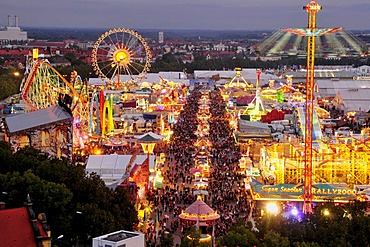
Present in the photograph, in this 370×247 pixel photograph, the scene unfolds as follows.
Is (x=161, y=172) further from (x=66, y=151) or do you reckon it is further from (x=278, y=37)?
(x=278, y=37)

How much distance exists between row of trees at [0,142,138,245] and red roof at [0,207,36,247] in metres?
3.43

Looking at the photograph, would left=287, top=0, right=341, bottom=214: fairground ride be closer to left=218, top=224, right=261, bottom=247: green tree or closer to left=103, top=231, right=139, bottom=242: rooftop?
left=218, top=224, right=261, bottom=247: green tree

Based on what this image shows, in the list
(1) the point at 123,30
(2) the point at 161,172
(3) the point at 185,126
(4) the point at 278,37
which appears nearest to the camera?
(2) the point at 161,172

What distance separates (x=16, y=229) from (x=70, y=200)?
469 cm

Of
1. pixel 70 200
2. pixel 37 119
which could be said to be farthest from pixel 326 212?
pixel 37 119

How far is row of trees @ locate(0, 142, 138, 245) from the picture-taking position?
21281 mm

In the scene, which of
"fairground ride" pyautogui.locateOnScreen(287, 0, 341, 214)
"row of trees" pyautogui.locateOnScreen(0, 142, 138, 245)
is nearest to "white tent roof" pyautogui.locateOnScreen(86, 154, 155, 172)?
"row of trees" pyautogui.locateOnScreen(0, 142, 138, 245)

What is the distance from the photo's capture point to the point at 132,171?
1182 inches

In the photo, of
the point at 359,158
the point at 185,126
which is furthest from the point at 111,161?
the point at 185,126

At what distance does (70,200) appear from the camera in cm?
2183

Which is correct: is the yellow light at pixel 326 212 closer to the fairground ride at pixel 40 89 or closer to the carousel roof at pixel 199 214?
the carousel roof at pixel 199 214

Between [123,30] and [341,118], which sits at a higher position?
[123,30]

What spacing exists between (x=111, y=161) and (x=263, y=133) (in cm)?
1541

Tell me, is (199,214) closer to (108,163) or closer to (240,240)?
(240,240)
